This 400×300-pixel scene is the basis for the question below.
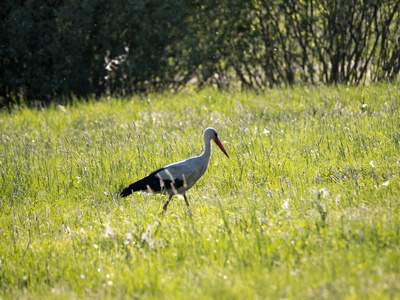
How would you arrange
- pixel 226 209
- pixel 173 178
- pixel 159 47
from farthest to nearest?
pixel 159 47
pixel 173 178
pixel 226 209

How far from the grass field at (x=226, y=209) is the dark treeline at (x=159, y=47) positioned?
7.94ft

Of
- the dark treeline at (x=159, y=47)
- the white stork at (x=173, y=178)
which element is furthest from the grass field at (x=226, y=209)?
the dark treeline at (x=159, y=47)

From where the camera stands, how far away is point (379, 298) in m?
2.84

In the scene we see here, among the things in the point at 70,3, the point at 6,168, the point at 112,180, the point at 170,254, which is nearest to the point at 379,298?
the point at 170,254

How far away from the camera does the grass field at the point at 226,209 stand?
3.42 metres

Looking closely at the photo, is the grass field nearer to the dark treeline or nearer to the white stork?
the white stork

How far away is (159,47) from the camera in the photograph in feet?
40.7

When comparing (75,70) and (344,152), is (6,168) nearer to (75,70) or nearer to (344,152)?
(344,152)

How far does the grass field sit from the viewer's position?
11.2 feet

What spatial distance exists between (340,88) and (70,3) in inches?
263

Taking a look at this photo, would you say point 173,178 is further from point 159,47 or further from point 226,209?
point 159,47

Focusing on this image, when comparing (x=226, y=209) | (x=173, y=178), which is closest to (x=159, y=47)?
(x=173, y=178)

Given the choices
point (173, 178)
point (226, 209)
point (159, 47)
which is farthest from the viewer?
point (159, 47)

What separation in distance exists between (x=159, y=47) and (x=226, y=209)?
8.12 metres
